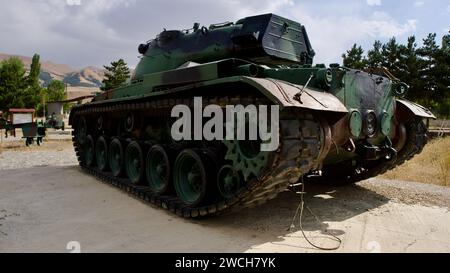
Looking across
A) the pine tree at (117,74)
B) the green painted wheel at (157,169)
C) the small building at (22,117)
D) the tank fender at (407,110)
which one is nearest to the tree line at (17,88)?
the pine tree at (117,74)

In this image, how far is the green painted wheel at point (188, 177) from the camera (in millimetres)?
6496

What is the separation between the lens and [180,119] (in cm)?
682

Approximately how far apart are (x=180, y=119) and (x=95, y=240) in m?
2.47

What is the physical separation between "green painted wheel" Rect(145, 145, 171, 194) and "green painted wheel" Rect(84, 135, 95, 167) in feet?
11.9

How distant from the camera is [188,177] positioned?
6.78m

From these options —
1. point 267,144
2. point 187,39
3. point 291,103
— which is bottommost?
point 267,144

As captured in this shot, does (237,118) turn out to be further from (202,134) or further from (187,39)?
(187,39)

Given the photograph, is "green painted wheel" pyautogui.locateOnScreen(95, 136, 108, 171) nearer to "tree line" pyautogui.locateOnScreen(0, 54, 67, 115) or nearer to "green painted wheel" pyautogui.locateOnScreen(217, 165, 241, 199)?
"green painted wheel" pyautogui.locateOnScreen(217, 165, 241, 199)

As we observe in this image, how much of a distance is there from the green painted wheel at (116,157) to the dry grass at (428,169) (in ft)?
21.7

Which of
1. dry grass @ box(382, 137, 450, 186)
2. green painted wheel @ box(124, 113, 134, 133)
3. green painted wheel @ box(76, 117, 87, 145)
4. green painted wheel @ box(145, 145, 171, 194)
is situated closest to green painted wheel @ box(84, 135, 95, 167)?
green painted wheel @ box(76, 117, 87, 145)

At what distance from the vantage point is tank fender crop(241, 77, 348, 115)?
457 centimetres

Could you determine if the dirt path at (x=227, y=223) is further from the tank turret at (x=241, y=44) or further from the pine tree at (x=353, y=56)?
the pine tree at (x=353, y=56)

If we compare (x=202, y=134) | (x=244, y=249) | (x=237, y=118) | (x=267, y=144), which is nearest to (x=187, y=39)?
(x=202, y=134)

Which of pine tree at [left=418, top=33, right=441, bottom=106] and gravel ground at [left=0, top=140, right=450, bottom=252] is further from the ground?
pine tree at [left=418, top=33, right=441, bottom=106]
